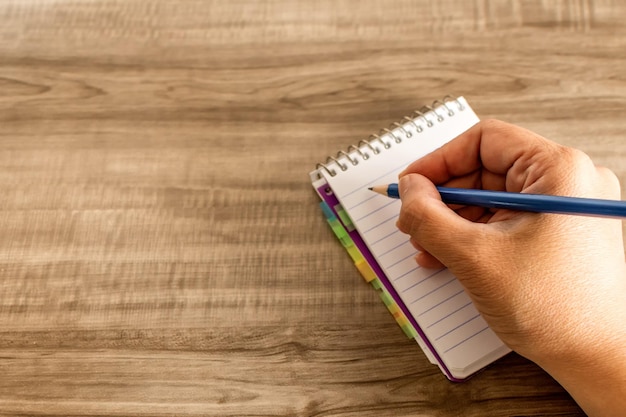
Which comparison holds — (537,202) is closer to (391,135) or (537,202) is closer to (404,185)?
(404,185)

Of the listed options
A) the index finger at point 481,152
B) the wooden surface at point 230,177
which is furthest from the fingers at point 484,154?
the wooden surface at point 230,177

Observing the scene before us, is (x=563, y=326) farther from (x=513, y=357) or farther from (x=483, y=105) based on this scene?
(x=483, y=105)

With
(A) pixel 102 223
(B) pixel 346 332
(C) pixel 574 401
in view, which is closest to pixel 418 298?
(B) pixel 346 332

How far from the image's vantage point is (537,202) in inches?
24.6

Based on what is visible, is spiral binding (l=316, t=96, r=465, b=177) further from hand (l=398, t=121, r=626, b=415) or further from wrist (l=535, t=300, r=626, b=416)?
wrist (l=535, t=300, r=626, b=416)

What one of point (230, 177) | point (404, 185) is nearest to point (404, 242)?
point (404, 185)

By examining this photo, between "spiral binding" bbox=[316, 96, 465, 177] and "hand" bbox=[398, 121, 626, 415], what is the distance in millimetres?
148

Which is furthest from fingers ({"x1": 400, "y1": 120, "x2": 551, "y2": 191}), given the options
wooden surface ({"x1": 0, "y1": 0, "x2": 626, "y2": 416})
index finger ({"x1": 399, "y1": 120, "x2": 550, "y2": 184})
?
wooden surface ({"x1": 0, "y1": 0, "x2": 626, "y2": 416})

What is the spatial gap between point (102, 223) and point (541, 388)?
61 cm

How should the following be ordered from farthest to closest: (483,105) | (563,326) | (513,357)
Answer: (483,105) → (513,357) → (563,326)

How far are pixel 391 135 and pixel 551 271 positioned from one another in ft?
0.99

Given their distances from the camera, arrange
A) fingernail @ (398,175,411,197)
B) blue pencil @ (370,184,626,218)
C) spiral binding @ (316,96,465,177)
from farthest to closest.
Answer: spiral binding @ (316,96,465,177) < fingernail @ (398,175,411,197) < blue pencil @ (370,184,626,218)

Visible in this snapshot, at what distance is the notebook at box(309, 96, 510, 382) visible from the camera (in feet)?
Answer: 2.39

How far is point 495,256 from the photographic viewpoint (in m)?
0.63
